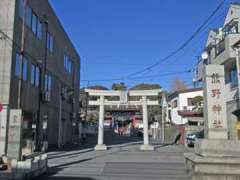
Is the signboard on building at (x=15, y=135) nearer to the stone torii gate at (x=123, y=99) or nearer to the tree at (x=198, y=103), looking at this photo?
the stone torii gate at (x=123, y=99)

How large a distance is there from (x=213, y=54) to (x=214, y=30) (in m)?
7.17

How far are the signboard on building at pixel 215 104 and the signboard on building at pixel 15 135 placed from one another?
7052mm

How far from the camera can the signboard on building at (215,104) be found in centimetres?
1323

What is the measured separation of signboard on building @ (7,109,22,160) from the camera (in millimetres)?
14883

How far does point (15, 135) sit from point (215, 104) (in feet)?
25.0

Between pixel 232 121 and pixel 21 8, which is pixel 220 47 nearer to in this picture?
pixel 232 121

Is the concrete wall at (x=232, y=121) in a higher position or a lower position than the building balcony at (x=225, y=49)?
lower

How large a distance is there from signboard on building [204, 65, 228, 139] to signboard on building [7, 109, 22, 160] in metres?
7.05

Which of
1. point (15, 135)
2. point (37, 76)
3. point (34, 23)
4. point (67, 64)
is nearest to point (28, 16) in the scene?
point (34, 23)

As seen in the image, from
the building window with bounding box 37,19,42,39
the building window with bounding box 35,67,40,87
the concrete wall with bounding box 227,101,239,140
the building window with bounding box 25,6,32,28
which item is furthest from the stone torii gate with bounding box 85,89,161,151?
the building window with bounding box 25,6,32,28

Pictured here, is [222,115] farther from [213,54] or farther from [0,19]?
[213,54]

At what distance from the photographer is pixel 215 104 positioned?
1349 centimetres

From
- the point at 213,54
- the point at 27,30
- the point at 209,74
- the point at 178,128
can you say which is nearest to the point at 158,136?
the point at 178,128

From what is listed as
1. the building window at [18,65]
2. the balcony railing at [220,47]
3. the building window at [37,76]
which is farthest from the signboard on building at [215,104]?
the building window at [37,76]
